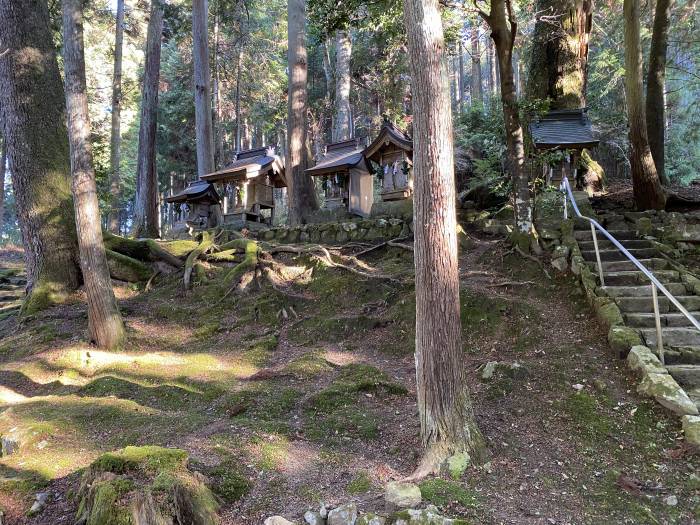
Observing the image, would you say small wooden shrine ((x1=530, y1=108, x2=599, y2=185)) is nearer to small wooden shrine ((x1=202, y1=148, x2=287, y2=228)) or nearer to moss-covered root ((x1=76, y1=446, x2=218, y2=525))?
moss-covered root ((x1=76, y1=446, x2=218, y2=525))

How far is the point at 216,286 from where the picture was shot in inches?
385

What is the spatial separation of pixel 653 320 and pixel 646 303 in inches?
15.8

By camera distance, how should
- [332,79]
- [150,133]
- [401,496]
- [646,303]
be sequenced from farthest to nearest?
[332,79] < [150,133] < [646,303] < [401,496]

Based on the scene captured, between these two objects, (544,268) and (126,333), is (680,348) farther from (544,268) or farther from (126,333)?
(126,333)

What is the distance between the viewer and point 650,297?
619 centimetres

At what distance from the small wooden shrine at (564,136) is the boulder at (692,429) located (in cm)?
670

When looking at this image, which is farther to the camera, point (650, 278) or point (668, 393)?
point (650, 278)

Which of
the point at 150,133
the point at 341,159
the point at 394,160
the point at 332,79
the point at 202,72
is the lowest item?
the point at 394,160

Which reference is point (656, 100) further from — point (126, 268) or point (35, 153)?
point (35, 153)

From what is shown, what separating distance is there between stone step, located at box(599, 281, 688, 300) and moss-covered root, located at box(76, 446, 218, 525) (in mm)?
5900

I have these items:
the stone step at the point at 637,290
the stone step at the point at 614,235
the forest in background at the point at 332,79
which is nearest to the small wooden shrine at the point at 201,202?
the forest in background at the point at 332,79

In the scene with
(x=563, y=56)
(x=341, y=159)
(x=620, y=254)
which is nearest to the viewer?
(x=620, y=254)

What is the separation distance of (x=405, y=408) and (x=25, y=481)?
12.0 ft

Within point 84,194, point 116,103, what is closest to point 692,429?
point 84,194
